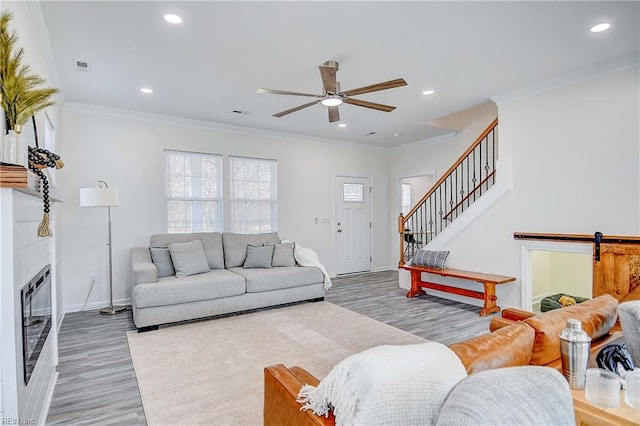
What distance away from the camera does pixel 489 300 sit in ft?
14.7

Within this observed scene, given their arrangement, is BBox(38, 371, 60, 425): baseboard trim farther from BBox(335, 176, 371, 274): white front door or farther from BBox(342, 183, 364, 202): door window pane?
BBox(342, 183, 364, 202): door window pane

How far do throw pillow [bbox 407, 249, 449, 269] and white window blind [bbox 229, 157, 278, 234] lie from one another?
261 cm

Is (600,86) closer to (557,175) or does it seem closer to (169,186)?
(557,175)

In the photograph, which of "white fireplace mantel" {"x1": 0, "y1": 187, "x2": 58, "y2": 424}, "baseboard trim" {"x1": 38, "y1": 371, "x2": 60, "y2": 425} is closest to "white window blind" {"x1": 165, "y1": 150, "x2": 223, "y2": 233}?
"baseboard trim" {"x1": 38, "y1": 371, "x2": 60, "y2": 425}

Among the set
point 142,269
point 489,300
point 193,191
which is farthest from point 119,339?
point 489,300

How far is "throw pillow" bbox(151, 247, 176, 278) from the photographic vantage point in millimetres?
4578

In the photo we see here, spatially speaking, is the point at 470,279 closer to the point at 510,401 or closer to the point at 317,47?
the point at 317,47

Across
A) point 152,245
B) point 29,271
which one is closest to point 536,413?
point 29,271

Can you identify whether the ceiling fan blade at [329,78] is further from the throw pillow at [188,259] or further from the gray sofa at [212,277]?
the throw pillow at [188,259]

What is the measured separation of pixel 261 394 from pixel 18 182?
1989 millimetres

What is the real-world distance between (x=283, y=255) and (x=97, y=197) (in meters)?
2.55

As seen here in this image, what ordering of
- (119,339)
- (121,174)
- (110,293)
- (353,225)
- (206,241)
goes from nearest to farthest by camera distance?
(119,339)
(110,293)
(121,174)
(206,241)
(353,225)

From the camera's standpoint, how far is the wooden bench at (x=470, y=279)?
444cm

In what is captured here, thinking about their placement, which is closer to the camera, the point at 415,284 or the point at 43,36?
the point at 43,36
